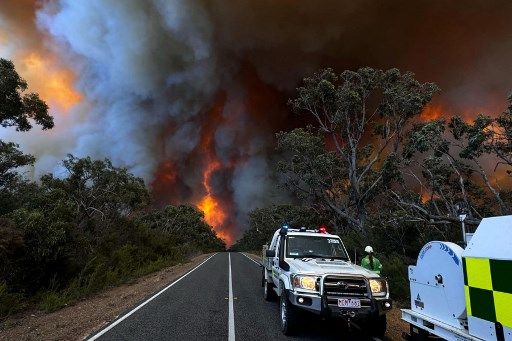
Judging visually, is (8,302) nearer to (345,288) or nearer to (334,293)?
(334,293)

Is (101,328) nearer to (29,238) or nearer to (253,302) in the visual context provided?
(253,302)

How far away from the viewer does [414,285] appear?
19.8 feet

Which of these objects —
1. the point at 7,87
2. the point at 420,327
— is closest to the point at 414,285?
the point at 420,327

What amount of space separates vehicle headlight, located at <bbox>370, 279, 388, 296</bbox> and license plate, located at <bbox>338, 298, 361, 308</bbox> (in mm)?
528

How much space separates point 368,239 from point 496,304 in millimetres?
16955

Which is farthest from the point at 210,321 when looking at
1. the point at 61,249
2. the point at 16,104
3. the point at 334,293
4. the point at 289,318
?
the point at 16,104

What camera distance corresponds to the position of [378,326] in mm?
7652

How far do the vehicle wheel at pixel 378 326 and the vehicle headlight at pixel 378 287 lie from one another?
551 millimetres

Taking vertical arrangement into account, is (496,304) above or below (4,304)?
above

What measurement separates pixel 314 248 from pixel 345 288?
8.02 feet

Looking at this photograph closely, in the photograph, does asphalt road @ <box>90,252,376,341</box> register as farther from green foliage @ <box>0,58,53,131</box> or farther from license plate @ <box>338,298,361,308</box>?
green foliage @ <box>0,58,53,131</box>

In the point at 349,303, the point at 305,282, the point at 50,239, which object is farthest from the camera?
the point at 50,239

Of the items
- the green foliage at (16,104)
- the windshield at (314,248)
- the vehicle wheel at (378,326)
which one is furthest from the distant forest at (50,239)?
the vehicle wheel at (378,326)

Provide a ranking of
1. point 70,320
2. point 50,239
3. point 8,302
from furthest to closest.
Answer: point 50,239, point 8,302, point 70,320
